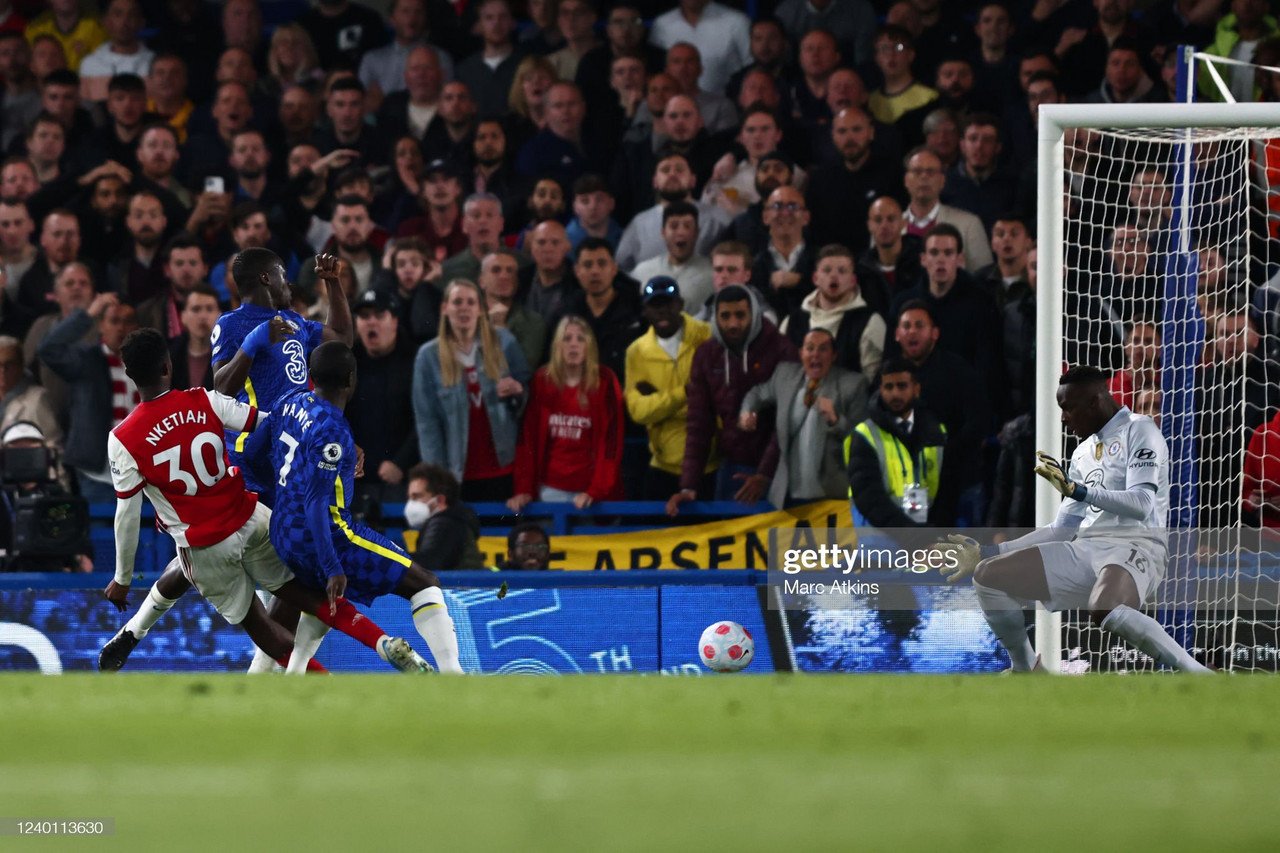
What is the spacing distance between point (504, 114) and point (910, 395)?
402 cm

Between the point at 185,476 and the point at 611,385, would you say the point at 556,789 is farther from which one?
the point at 611,385

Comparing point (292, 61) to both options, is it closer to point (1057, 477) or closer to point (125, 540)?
point (125, 540)

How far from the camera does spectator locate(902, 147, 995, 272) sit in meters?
10.1

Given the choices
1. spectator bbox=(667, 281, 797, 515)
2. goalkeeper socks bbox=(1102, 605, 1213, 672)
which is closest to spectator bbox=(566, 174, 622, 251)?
spectator bbox=(667, 281, 797, 515)

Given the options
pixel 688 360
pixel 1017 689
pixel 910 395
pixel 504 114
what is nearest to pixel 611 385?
pixel 688 360

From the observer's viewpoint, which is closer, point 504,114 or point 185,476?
point 185,476

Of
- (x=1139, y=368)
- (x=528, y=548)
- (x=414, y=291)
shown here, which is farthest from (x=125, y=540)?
(x=1139, y=368)

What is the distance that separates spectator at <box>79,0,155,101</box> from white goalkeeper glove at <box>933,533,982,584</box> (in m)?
7.13

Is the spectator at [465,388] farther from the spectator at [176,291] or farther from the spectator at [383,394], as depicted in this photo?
the spectator at [176,291]

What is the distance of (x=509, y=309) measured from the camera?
1004 centimetres

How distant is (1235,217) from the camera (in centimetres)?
910

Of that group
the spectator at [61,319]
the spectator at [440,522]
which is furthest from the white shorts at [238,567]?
the spectator at [61,319]

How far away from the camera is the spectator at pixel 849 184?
34.2 feet

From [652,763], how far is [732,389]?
5034 millimetres
